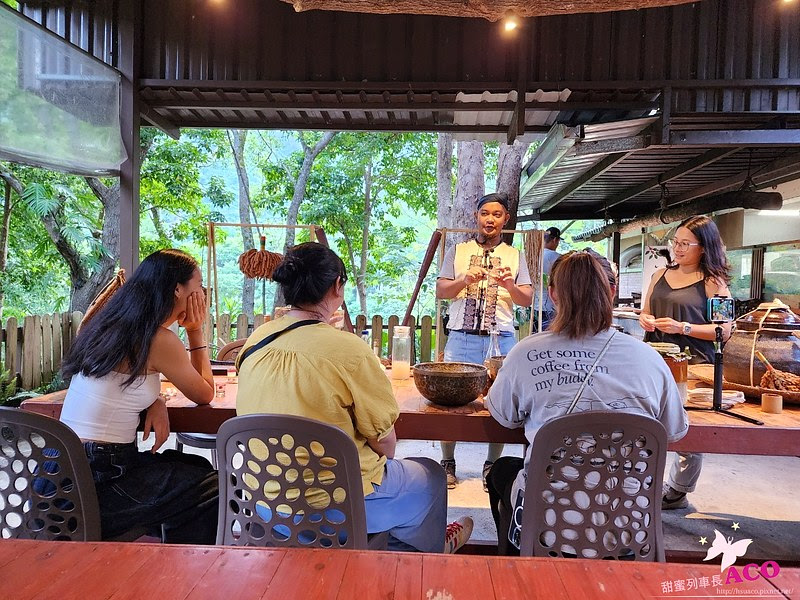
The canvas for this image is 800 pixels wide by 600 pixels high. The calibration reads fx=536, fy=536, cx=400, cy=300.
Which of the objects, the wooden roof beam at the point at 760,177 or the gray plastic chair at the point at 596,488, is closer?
the gray plastic chair at the point at 596,488

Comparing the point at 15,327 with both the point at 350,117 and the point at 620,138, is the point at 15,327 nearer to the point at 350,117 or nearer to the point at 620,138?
the point at 350,117

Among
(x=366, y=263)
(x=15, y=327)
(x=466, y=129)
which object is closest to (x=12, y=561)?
(x=466, y=129)

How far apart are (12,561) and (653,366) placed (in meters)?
1.73

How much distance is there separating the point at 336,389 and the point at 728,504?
3.06m

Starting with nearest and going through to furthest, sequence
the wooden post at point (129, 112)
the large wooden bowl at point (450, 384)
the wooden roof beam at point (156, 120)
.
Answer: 1. the large wooden bowl at point (450, 384)
2. the wooden post at point (129, 112)
3. the wooden roof beam at point (156, 120)

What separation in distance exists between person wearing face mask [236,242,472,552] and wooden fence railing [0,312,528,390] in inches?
120

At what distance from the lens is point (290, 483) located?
148 cm

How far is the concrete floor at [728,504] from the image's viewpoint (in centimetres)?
290

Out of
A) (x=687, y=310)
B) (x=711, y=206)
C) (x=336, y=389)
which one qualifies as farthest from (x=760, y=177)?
(x=336, y=389)

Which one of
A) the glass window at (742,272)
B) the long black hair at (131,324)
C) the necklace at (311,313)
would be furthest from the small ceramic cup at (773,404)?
the glass window at (742,272)

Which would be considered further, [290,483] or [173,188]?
[173,188]

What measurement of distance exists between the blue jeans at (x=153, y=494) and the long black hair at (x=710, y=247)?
2.65 meters

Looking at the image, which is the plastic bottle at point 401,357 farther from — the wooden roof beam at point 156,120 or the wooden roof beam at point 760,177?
the wooden roof beam at point 760,177

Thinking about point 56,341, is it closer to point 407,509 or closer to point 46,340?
point 46,340
